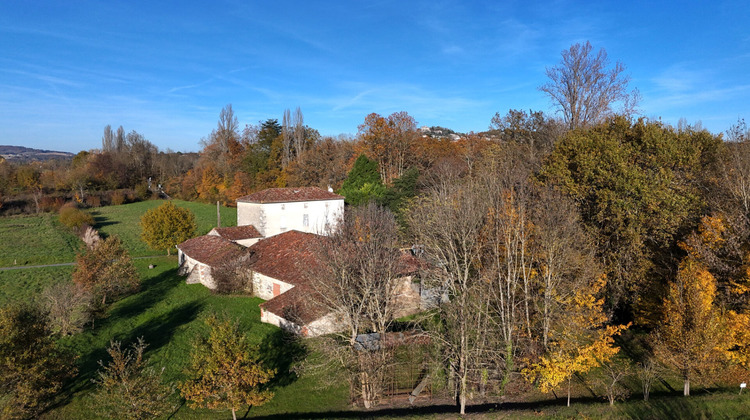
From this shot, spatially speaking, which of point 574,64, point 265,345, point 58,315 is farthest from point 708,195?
point 58,315

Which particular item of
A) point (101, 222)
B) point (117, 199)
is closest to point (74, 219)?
point (101, 222)

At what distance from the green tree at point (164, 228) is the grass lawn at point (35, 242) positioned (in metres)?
8.02

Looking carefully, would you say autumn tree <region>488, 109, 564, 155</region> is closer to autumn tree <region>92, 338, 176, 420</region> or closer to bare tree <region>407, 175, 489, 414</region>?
bare tree <region>407, 175, 489, 414</region>

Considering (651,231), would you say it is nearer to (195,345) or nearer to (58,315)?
(195,345)

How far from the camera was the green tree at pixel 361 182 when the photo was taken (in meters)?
41.1

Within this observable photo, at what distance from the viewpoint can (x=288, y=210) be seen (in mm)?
35219

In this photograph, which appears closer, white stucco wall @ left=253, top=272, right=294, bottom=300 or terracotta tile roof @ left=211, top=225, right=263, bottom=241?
white stucco wall @ left=253, top=272, right=294, bottom=300

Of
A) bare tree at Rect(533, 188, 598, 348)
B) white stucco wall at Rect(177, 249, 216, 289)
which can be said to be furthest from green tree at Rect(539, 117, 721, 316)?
white stucco wall at Rect(177, 249, 216, 289)

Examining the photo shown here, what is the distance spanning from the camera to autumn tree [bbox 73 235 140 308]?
2505cm

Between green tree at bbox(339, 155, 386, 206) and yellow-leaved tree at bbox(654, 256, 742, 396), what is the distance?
28.5 metres

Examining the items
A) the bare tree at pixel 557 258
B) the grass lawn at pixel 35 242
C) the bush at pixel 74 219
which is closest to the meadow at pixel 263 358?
the bare tree at pixel 557 258

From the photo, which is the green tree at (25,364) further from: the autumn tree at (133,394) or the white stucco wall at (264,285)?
the white stucco wall at (264,285)

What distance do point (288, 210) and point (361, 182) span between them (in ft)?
33.8

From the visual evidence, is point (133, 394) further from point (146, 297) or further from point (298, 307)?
point (146, 297)
